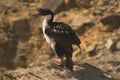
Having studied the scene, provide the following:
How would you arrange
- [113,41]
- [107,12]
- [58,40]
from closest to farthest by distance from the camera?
[58,40] → [113,41] → [107,12]

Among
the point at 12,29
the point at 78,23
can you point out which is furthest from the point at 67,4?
the point at 12,29

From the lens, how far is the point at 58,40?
1193 cm

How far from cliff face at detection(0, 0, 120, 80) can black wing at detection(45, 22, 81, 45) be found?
17.7ft

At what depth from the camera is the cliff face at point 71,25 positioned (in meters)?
18.4

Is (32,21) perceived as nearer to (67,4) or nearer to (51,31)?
(67,4)

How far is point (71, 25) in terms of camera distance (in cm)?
1970

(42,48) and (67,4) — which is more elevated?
(67,4)

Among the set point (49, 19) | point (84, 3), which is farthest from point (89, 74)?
point (84, 3)

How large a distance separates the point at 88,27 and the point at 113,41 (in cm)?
148

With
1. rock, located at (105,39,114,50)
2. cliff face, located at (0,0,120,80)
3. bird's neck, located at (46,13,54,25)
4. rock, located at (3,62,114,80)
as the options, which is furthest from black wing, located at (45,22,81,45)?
rock, located at (105,39,114,50)

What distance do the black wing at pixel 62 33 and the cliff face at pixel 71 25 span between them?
17.7ft

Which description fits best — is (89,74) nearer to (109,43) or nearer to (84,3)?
(109,43)

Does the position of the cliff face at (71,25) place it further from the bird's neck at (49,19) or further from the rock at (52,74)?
the bird's neck at (49,19)

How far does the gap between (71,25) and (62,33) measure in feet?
25.6
